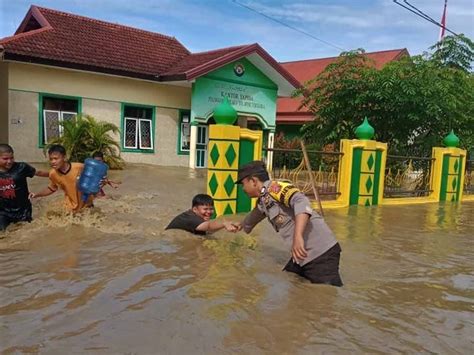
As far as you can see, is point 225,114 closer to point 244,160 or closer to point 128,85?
point 244,160

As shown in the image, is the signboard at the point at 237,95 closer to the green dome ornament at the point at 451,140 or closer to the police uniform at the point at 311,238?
the green dome ornament at the point at 451,140

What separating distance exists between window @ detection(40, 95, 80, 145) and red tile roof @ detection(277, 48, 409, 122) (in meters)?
10.6

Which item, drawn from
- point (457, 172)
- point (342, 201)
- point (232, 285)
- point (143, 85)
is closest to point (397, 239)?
point (342, 201)

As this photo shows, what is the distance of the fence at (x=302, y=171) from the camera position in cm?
977

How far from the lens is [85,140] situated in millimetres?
14219

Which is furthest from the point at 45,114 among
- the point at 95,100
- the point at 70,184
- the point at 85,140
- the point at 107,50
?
the point at 70,184

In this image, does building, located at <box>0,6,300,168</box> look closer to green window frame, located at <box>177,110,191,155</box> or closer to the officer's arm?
green window frame, located at <box>177,110,191,155</box>

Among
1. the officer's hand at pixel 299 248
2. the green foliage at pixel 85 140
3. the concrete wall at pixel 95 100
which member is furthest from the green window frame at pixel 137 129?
the officer's hand at pixel 299 248

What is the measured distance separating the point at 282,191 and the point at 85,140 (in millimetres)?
11203

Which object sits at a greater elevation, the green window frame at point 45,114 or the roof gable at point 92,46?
the roof gable at point 92,46

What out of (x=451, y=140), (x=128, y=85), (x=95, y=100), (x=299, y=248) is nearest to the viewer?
(x=299, y=248)

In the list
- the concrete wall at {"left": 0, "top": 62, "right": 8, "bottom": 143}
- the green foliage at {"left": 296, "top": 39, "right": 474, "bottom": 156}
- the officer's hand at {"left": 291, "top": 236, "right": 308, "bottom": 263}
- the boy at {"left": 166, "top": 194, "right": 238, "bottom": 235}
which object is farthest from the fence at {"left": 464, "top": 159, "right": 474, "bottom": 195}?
the concrete wall at {"left": 0, "top": 62, "right": 8, "bottom": 143}

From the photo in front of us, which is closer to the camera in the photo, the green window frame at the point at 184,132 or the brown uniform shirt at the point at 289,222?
the brown uniform shirt at the point at 289,222

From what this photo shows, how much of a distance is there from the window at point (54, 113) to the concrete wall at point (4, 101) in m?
1.02
